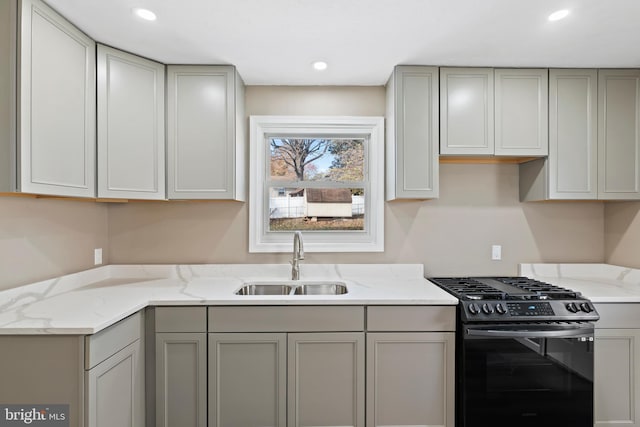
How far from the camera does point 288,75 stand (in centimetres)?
244

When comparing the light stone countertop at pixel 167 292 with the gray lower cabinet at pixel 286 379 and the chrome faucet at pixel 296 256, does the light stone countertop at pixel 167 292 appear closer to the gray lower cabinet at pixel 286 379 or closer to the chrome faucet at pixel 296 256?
the chrome faucet at pixel 296 256

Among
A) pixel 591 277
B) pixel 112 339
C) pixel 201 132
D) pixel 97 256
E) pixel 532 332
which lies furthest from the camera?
pixel 591 277

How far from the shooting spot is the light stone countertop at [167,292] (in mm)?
1544

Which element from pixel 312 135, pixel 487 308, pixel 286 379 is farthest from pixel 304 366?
pixel 312 135

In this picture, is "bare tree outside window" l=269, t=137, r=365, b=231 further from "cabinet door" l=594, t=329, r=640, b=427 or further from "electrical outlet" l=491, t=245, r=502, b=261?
"cabinet door" l=594, t=329, r=640, b=427

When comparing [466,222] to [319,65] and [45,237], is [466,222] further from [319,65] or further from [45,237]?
[45,237]

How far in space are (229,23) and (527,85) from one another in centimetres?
190

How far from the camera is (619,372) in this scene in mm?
2008

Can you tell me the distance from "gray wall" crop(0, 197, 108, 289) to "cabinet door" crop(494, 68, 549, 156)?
272cm

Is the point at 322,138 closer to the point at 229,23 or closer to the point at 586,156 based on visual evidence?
the point at 229,23

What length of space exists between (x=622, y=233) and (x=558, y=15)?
5.41 feet

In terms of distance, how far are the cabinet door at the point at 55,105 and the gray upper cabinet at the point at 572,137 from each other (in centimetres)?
278

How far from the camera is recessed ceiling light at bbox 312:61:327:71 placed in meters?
2.25

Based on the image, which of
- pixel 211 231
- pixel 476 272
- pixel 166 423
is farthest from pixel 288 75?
pixel 166 423
